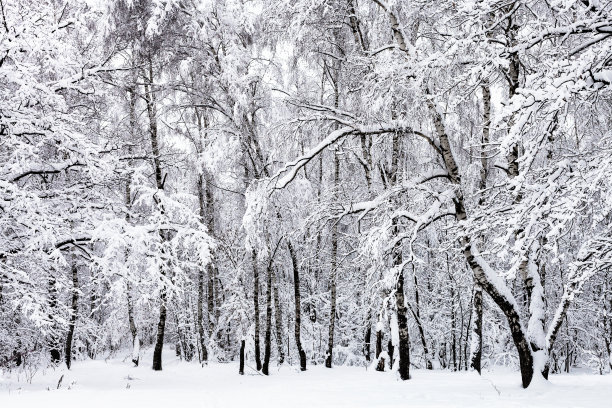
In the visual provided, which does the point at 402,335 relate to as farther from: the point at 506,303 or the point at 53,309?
the point at 53,309

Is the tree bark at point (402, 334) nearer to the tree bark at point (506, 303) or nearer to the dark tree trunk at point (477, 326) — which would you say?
the dark tree trunk at point (477, 326)

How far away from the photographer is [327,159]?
56.0 feet

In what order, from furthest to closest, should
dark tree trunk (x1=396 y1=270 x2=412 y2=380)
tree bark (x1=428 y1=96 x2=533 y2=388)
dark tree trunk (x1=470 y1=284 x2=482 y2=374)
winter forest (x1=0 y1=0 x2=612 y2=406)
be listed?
dark tree trunk (x1=470 y1=284 x2=482 y2=374) → dark tree trunk (x1=396 y1=270 x2=412 y2=380) → tree bark (x1=428 y1=96 x2=533 y2=388) → winter forest (x1=0 y1=0 x2=612 y2=406)

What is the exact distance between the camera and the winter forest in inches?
213

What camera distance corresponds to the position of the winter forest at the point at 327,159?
5.41 metres

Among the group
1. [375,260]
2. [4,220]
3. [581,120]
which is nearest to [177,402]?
[375,260]

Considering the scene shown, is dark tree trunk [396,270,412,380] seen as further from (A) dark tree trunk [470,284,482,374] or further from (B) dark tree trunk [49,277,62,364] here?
(B) dark tree trunk [49,277,62,364]

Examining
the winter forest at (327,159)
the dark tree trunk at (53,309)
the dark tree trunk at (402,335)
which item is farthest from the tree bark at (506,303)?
the dark tree trunk at (53,309)

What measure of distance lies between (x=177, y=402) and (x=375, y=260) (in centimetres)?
402

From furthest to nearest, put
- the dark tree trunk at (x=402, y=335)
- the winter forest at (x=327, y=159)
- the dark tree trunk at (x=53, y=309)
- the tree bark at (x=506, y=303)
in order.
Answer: the dark tree trunk at (x=402, y=335) → the dark tree trunk at (x=53, y=309) → the tree bark at (x=506, y=303) → the winter forest at (x=327, y=159)

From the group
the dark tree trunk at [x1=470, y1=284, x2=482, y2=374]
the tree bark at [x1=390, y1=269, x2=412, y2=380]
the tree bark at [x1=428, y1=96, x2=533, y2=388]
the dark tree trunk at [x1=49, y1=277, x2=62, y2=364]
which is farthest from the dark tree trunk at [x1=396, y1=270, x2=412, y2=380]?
Answer: the dark tree trunk at [x1=49, y1=277, x2=62, y2=364]

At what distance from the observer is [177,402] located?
7.20m

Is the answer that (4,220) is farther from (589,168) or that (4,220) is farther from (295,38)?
(589,168)

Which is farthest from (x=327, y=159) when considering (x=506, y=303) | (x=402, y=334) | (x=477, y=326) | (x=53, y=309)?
(x=53, y=309)
